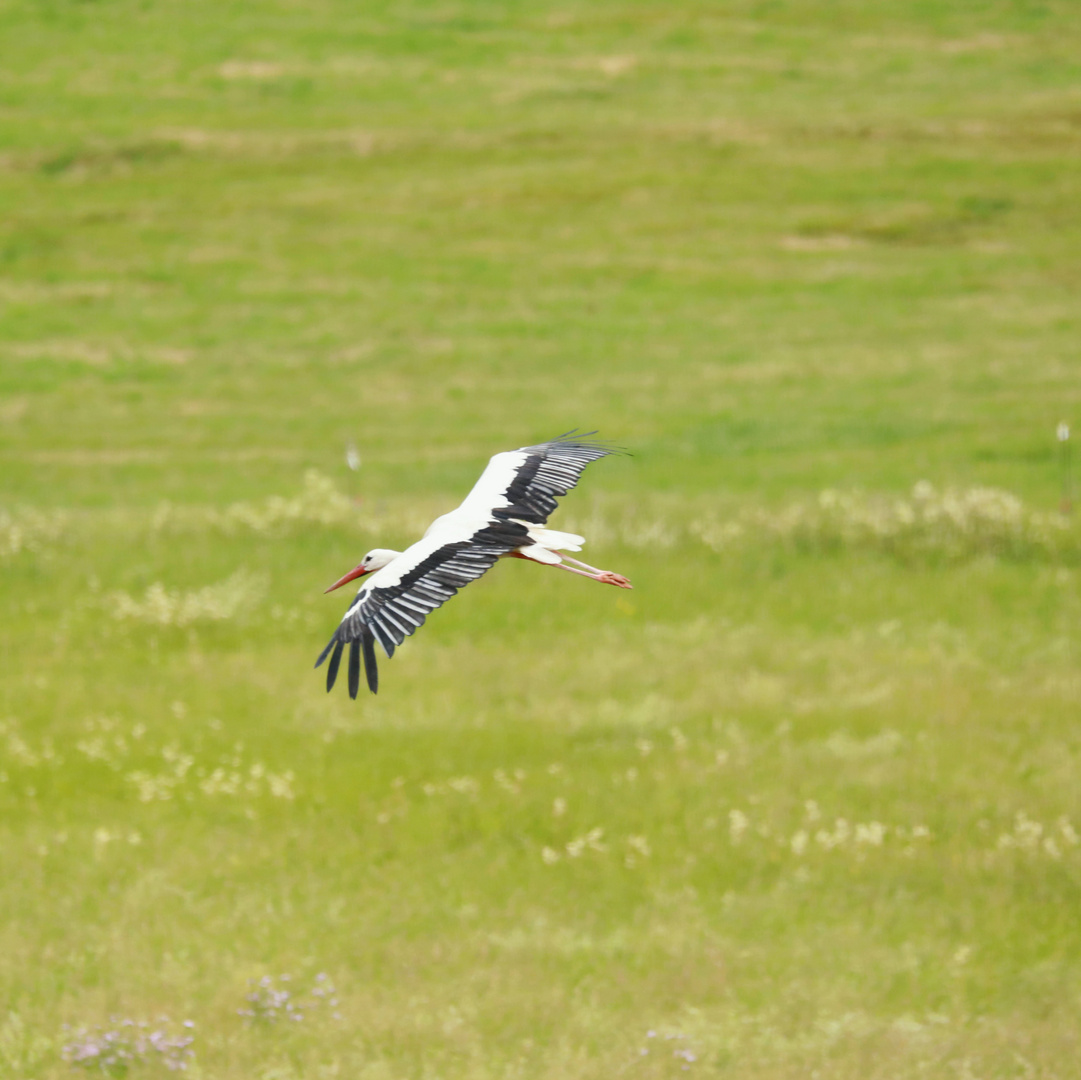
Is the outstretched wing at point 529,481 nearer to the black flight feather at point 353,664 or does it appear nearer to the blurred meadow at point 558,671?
the black flight feather at point 353,664

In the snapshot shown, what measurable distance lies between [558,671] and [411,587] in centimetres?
803

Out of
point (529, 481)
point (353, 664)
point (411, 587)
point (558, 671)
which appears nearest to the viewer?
point (353, 664)

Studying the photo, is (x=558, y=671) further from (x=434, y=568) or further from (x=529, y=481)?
(x=434, y=568)

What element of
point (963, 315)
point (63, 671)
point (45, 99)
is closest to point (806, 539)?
point (63, 671)

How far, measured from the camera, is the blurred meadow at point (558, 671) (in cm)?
816

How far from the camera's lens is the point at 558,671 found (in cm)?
1317

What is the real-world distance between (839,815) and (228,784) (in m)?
4.15

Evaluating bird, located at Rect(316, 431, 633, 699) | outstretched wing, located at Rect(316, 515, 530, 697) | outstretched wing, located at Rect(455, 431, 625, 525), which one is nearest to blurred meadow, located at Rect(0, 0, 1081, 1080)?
outstretched wing, located at Rect(455, 431, 625, 525)

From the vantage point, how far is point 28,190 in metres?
44.8

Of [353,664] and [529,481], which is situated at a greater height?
[529,481]

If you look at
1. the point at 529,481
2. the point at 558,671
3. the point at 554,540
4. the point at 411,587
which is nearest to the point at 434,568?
the point at 411,587

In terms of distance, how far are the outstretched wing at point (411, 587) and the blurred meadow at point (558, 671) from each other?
3.24 metres

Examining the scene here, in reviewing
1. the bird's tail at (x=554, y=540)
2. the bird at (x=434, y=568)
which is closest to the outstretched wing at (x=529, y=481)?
the bird at (x=434, y=568)

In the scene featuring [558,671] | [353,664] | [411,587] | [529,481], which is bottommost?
[558,671]
